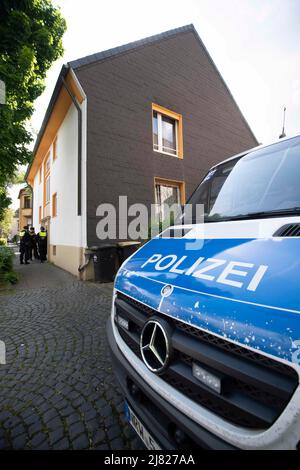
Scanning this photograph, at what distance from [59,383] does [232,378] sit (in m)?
2.21

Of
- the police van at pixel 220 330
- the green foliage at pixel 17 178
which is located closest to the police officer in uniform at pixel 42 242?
the green foliage at pixel 17 178

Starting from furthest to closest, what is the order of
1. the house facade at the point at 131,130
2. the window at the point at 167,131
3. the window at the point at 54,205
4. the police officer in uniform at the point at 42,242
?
the police officer in uniform at the point at 42,242 < the window at the point at 54,205 < the window at the point at 167,131 < the house facade at the point at 131,130

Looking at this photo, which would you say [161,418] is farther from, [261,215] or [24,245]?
[24,245]

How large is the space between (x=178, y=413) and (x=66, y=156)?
1013 cm

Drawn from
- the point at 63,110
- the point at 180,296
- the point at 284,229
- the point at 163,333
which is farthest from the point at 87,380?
the point at 63,110

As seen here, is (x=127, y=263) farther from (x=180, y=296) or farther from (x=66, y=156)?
(x=66, y=156)

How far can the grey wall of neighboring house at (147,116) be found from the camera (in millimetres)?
7906

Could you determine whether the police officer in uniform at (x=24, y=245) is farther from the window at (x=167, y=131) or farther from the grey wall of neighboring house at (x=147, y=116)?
the window at (x=167, y=131)

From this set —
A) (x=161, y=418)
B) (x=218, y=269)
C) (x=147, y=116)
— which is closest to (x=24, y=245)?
(x=147, y=116)

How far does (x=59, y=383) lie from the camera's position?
253 centimetres

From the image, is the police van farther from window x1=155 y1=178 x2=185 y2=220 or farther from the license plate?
window x1=155 y1=178 x2=185 y2=220

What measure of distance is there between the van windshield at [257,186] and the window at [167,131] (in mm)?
7682

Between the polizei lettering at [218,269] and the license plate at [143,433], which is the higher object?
the polizei lettering at [218,269]

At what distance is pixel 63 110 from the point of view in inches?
384
